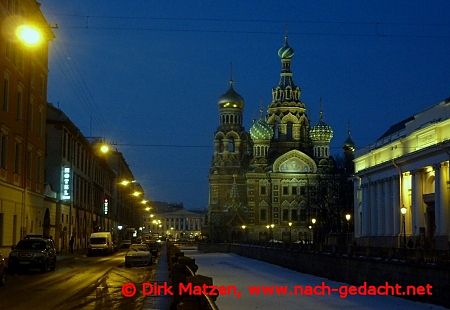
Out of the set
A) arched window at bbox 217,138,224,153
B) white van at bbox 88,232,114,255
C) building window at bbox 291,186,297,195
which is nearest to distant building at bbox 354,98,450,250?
white van at bbox 88,232,114,255

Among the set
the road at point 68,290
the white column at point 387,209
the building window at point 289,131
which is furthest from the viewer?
the building window at point 289,131

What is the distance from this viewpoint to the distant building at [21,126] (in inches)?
1735

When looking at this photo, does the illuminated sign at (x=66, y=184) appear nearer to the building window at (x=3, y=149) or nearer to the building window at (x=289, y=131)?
the building window at (x=3, y=149)

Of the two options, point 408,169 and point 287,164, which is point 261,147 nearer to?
point 287,164

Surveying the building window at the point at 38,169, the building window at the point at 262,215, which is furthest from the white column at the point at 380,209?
the building window at the point at 262,215

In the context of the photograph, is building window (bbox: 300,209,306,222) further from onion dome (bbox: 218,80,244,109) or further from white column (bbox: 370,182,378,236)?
white column (bbox: 370,182,378,236)

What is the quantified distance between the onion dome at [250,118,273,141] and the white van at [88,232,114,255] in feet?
271

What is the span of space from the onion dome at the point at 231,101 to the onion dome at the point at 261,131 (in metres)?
8.52

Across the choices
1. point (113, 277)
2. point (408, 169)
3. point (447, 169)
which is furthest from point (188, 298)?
point (408, 169)

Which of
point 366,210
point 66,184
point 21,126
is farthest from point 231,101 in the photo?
point 21,126

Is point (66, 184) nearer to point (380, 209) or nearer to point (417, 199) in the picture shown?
point (417, 199)

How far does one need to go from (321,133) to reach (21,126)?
339ft

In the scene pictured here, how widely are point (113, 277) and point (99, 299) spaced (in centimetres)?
1120

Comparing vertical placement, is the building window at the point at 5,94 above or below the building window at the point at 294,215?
above
